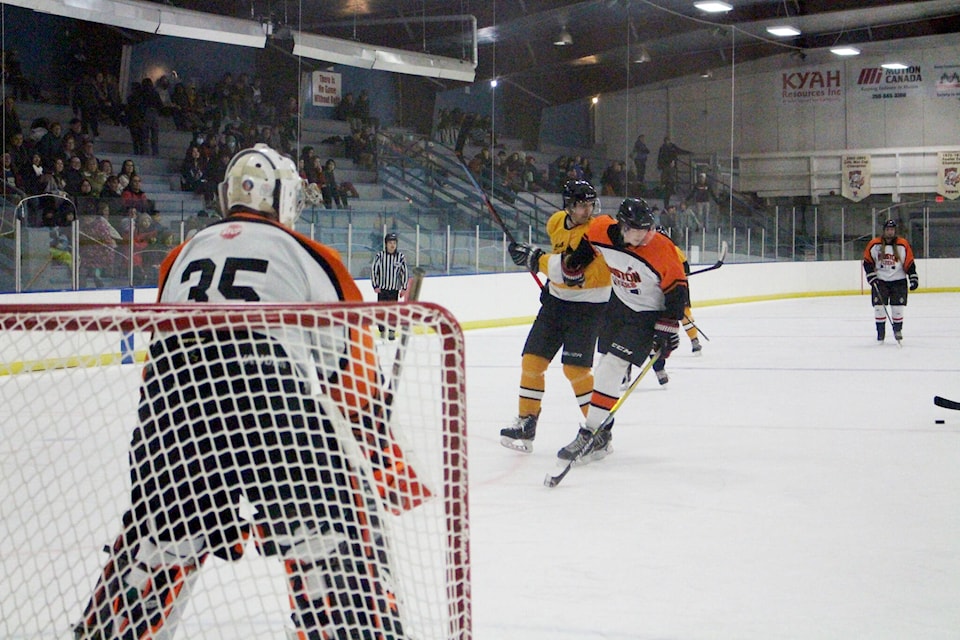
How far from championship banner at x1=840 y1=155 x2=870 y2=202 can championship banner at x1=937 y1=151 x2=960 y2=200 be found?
3.82ft

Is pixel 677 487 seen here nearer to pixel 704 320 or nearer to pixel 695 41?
pixel 704 320

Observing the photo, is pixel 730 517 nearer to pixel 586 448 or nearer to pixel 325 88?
pixel 586 448

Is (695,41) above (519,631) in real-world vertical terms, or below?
above

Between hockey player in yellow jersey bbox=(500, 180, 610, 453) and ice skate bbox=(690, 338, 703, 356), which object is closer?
hockey player in yellow jersey bbox=(500, 180, 610, 453)

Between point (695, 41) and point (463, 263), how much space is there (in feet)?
26.2

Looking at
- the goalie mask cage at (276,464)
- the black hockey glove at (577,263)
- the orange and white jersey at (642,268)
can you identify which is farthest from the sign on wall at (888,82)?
the goalie mask cage at (276,464)

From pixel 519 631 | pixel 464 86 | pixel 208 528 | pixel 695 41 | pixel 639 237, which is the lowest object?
pixel 519 631

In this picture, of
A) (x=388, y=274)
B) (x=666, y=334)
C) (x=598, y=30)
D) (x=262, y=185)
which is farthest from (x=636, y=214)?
(x=598, y=30)

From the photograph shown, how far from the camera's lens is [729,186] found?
1709 centimetres

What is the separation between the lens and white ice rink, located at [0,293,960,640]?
8.25 ft

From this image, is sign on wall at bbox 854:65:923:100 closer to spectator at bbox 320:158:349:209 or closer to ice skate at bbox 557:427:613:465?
spectator at bbox 320:158:349:209

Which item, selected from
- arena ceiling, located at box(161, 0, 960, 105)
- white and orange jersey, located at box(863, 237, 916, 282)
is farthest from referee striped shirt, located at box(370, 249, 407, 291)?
white and orange jersey, located at box(863, 237, 916, 282)

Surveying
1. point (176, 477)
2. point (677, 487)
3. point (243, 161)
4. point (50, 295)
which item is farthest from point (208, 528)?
point (50, 295)

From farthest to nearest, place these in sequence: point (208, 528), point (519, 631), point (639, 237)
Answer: point (639, 237) → point (519, 631) → point (208, 528)
